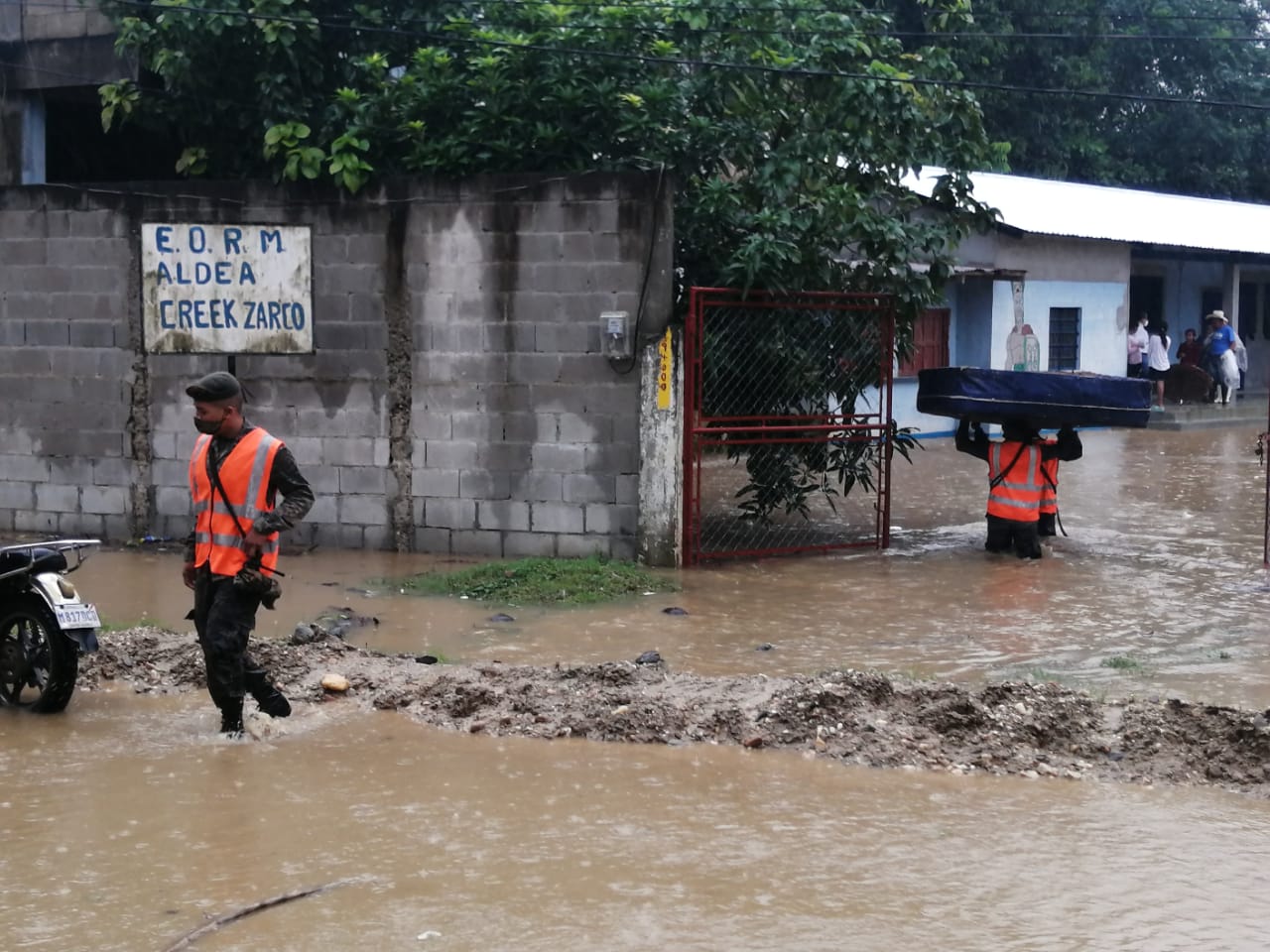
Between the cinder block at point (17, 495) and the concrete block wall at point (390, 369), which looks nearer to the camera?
the concrete block wall at point (390, 369)

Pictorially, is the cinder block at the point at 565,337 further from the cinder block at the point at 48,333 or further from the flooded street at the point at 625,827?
the cinder block at the point at 48,333

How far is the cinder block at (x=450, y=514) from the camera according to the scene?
12211mm

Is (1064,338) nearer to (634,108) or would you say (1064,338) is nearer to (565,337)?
(634,108)

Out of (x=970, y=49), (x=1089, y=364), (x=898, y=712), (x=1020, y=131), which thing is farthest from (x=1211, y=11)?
(x=898, y=712)

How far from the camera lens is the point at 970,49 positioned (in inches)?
1292

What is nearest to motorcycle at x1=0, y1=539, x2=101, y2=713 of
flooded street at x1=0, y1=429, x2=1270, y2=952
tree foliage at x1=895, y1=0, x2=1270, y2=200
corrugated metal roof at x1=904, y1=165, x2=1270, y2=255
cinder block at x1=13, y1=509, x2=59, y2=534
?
flooded street at x1=0, y1=429, x2=1270, y2=952

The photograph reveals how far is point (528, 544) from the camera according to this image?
12062mm

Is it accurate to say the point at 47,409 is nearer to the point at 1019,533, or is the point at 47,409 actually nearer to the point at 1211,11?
the point at 1019,533

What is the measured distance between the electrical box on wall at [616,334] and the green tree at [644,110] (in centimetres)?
95

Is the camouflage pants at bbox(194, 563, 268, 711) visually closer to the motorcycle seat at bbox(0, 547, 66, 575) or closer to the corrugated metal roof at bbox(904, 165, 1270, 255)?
the motorcycle seat at bbox(0, 547, 66, 575)

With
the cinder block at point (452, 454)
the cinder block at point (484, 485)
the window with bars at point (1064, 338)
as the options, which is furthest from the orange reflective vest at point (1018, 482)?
the window with bars at point (1064, 338)

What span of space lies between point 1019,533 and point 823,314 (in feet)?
7.74

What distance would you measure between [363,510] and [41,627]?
5.14m

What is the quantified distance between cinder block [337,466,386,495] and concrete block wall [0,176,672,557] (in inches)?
0.6
